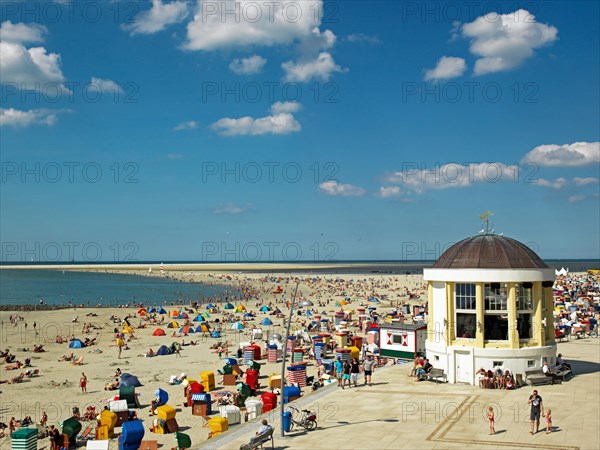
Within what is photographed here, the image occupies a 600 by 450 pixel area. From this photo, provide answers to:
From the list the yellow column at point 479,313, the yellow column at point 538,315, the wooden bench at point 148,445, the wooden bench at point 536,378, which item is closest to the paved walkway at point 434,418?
the wooden bench at point 536,378

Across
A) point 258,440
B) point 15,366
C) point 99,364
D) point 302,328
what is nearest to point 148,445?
point 258,440

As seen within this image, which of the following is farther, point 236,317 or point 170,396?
point 236,317

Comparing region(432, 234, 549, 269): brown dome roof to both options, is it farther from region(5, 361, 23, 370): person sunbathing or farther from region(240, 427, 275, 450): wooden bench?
region(5, 361, 23, 370): person sunbathing

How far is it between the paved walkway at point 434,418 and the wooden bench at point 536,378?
0.35 meters

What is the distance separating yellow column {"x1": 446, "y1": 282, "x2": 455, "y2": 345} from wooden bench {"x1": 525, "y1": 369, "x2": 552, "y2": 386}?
3.33 meters

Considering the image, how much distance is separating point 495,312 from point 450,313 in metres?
1.87

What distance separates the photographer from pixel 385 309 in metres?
63.7

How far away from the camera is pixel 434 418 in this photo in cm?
1966

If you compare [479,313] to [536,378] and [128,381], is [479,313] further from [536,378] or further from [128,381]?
[128,381]

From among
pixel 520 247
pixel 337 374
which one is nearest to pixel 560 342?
pixel 520 247

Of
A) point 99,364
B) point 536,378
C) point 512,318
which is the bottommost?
point 99,364

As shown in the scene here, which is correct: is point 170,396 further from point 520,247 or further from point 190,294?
point 190,294

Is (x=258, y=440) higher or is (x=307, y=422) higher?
(x=258, y=440)

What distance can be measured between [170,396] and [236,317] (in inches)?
1254
